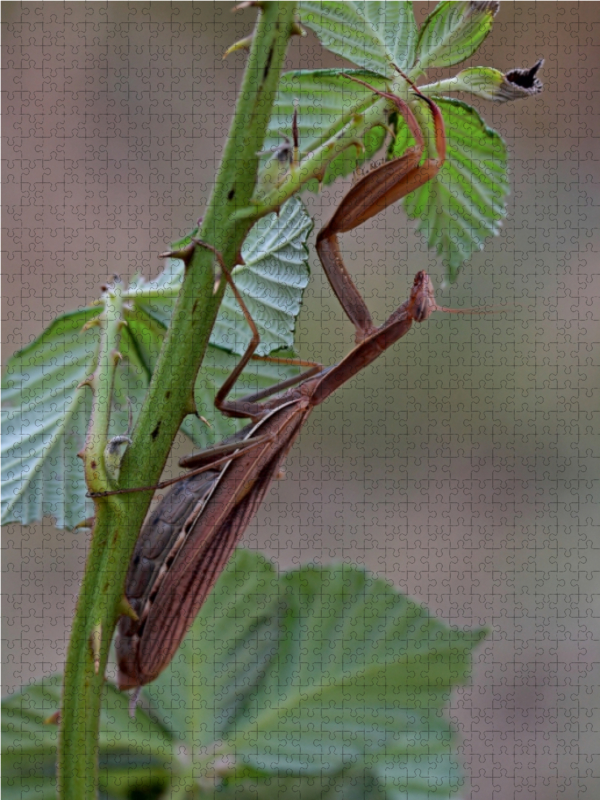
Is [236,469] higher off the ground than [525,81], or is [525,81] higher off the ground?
[525,81]

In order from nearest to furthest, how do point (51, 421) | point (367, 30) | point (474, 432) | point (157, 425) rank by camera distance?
point (157, 425) < point (367, 30) < point (51, 421) < point (474, 432)

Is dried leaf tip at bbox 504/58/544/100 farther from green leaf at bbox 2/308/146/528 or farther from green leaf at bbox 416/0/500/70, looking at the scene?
green leaf at bbox 2/308/146/528

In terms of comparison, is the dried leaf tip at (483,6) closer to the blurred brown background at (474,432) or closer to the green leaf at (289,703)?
the green leaf at (289,703)

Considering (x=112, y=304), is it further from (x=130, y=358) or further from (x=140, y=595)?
(x=140, y=595)

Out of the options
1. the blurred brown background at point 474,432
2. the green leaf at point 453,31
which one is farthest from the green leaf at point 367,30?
the blurred brown background at point 474,432

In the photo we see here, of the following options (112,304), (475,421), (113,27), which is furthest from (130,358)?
(475,421)

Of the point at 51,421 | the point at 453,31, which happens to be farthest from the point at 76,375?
the point at 453,31

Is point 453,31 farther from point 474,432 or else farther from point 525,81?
point 474,432
